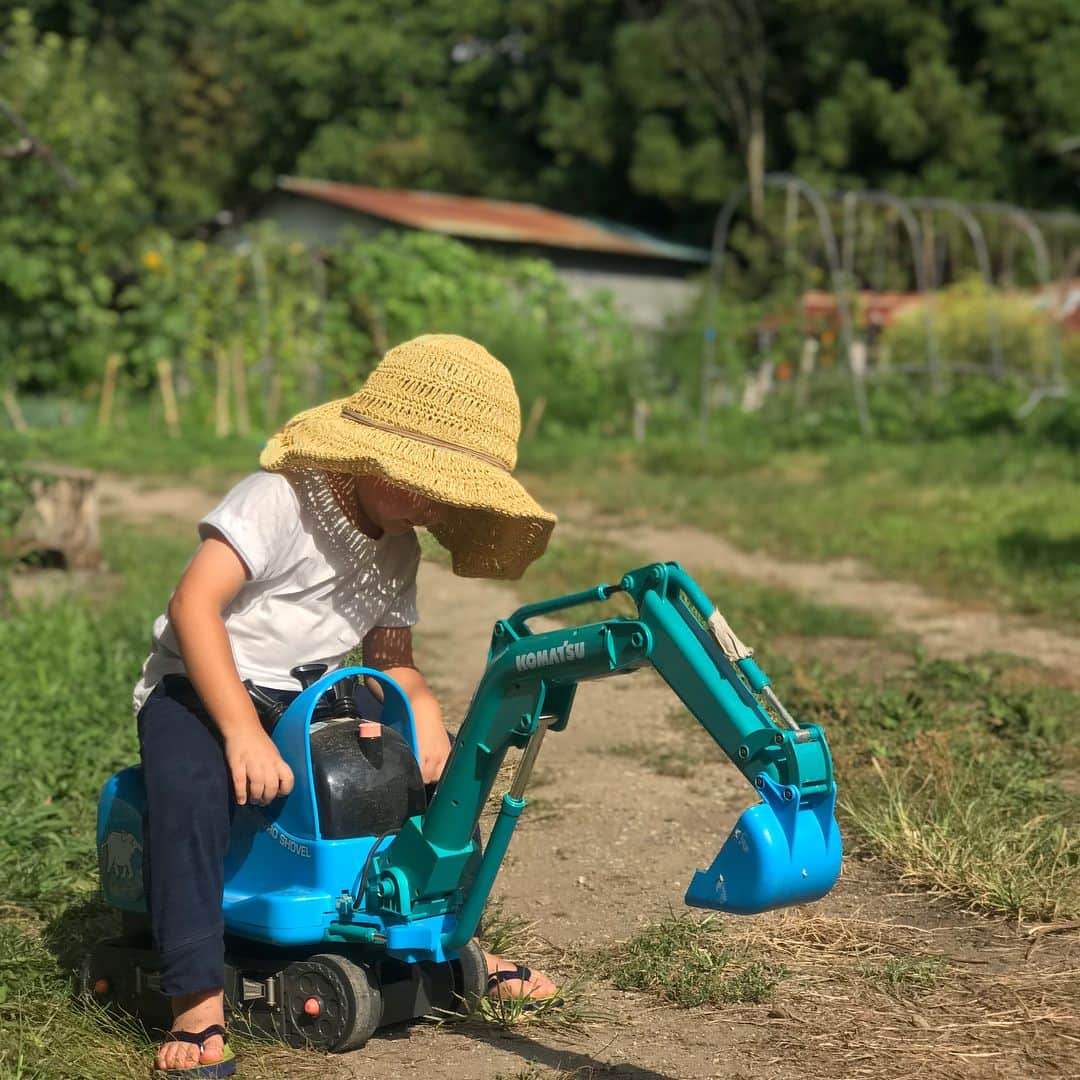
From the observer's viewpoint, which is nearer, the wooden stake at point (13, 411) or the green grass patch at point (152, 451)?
the green grass patch at point (152, 451)

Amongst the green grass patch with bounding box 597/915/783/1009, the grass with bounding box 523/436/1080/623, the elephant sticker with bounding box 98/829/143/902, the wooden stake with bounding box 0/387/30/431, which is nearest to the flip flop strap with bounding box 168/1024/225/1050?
the elephant sticker with bounding box 98/829/143/902

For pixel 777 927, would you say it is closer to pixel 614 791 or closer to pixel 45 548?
pixel 614 791

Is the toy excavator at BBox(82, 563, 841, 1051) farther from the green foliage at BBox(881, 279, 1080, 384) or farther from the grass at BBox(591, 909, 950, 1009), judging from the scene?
the green foliage at BBox(881, 279, 1080, 384)

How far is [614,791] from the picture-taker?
12.7 ft

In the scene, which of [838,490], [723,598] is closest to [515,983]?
[723,598]

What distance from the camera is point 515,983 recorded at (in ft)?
8.61

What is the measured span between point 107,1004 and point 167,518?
6.48 metres

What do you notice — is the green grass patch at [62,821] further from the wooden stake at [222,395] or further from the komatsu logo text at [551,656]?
the wooden stake at [222,395]

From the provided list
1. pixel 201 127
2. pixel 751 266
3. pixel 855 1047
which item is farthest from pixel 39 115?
pixel 201 127

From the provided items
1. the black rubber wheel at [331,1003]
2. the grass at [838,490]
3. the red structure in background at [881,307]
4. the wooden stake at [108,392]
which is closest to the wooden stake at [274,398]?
the grass at [838,490]

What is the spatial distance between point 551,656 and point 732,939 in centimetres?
99

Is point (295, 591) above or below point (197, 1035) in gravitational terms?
above

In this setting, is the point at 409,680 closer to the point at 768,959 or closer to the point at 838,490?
the point at 768,959

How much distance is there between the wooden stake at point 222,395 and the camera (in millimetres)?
13250
